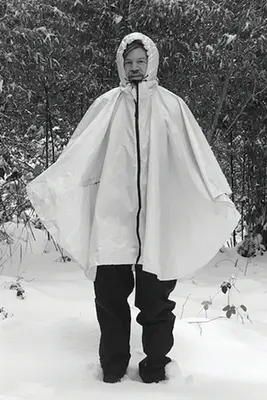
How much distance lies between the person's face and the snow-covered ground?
4.33 ft

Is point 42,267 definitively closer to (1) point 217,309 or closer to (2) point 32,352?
(1) point 217,309

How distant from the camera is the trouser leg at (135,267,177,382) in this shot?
7.38ft

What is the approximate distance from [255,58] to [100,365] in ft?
9.33

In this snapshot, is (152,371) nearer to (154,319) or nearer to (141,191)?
(154,319)

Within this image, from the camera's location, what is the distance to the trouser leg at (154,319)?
2.25 m

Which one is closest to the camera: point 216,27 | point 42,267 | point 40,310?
point 40,310

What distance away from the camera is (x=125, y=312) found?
2348 millimetres

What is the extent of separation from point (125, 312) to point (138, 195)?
0.54 m

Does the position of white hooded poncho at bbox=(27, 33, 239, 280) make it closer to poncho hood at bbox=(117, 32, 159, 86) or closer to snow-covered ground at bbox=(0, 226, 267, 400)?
poncho hood at bbox=(117, 32, 159, 86)

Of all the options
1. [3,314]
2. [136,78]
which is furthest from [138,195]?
[3,314]

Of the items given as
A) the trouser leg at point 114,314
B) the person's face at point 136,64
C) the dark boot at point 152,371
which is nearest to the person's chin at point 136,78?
the person's face at point 136,64

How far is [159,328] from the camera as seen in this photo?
2299 mm

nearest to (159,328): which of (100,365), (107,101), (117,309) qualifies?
(117,309)

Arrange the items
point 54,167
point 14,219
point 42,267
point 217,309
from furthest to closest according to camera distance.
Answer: point 14,219 < point 42,267 < point 217,309 < point 54,167
